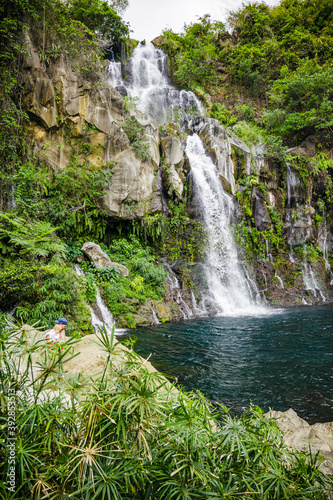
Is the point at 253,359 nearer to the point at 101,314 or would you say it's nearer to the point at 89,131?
the point at 101,314

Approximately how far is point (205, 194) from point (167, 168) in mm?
3050

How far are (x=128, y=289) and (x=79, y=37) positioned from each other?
38.4ft

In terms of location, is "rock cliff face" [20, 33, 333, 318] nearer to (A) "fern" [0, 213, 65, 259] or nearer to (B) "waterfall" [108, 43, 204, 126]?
(B) "waterfall" [108, 43, 204, 126]

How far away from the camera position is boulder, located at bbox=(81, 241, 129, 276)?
11.2 meters

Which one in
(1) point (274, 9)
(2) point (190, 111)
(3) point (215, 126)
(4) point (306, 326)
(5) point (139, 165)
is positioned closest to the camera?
(4) point (306, 326)

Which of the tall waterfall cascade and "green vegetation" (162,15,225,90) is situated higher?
"green vegetation" (162,15,225,90)

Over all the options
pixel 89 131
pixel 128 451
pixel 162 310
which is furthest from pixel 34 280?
pixel 89 131

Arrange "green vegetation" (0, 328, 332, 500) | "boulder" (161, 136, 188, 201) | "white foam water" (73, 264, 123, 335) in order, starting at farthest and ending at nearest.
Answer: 1. "boulder" (161, 136, 188, 201)
2. "white foam water" (73, 264, 123, 335)
3. "green vegetation" (0, 328, 332, 500)

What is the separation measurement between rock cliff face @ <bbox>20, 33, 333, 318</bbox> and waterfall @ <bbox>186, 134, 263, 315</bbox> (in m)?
0.71

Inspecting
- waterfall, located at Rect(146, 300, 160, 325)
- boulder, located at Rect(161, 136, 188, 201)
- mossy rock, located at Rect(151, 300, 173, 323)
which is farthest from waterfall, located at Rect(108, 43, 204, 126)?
waterfall, located at Rect(146, 300, 160, 325)

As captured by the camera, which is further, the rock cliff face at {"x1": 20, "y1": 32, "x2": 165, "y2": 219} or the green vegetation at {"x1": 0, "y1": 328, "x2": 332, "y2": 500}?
the rock cliff face at {"x1": 20, "y1": 32, "x2": 165, "y2": 219}

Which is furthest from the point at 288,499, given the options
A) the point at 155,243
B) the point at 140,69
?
the point at 140,69

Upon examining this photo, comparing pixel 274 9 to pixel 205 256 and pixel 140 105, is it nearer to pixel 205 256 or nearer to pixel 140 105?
pixel 140 105

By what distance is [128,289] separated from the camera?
36.1ft
